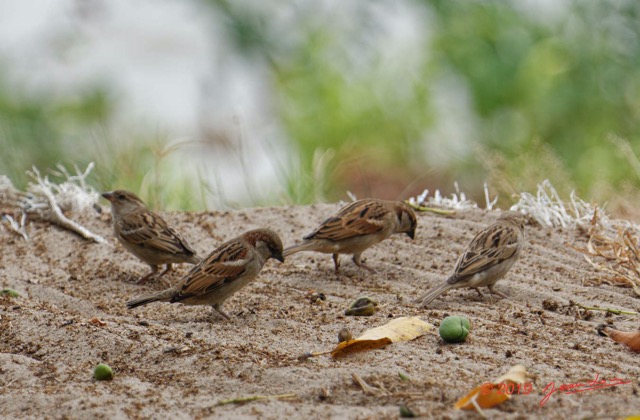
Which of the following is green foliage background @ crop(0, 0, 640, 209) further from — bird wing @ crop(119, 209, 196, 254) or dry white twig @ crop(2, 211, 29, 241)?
bird wing @ crop(119, 209, 196, 254)

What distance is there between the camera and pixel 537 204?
23.9 feet

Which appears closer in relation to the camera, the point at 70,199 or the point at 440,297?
the point at 440,297

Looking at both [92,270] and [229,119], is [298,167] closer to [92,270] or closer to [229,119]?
[229,119]

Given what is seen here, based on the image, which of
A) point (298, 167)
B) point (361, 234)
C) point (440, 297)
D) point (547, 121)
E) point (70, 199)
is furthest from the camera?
point (547, 121)

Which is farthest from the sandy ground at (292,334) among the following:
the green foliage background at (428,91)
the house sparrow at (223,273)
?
the green foliage background at (428,91)

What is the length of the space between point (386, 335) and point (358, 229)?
5.97 ft

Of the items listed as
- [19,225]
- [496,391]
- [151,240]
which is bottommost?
[19,225]

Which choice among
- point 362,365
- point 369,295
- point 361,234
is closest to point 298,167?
point 361,234

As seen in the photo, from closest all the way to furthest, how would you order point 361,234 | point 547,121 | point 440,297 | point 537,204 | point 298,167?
1. point 440,297
2. point 361,234
3. point 537,204
4. point 298,167
5. point 547,121

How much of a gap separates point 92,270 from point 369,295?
1897 mm

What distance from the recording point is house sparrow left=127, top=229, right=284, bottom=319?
5.52m

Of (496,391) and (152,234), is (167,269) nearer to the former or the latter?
(152,234)

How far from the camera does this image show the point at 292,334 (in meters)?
5.18

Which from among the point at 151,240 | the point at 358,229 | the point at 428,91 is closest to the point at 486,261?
the point at 358,229
